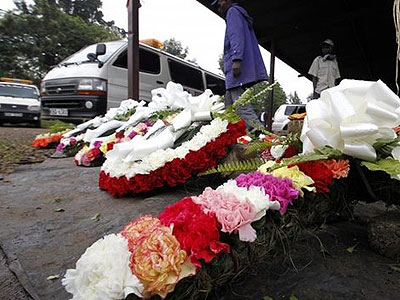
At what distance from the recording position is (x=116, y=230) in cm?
142

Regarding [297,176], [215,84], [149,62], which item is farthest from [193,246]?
[215,84]

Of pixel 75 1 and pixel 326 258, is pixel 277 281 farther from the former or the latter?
pixel 75 1

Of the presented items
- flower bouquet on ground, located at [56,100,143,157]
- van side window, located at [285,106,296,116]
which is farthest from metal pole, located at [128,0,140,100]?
van side window, located at [285,106,296,116]

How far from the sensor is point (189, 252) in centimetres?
75

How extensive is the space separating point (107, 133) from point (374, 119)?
315 cm

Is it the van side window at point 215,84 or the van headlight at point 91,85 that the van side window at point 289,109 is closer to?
the van side window at point 215,84

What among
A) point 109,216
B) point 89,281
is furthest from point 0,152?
point 89,281

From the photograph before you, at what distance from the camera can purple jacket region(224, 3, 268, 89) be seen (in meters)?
Answer: 3.26

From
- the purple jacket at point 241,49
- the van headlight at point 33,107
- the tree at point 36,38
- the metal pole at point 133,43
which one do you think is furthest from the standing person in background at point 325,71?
the tree at point 36,38

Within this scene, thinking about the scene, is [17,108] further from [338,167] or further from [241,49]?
[338,167]

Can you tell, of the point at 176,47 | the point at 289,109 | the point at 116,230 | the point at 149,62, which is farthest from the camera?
the point at 176,47

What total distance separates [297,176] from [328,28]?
7713 millimetres

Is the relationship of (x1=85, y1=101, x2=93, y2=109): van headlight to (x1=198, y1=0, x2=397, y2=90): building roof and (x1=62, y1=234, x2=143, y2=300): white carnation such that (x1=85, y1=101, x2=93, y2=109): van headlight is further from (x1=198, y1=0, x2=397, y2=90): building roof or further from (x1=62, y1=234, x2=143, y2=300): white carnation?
(x1=62, y1=234, x2=143, y2=300): white carnation

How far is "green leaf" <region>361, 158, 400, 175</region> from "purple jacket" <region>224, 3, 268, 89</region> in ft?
7.82
